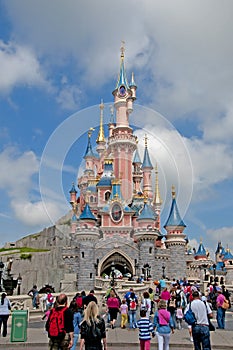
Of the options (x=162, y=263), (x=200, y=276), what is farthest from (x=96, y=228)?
(x=200, y=276)

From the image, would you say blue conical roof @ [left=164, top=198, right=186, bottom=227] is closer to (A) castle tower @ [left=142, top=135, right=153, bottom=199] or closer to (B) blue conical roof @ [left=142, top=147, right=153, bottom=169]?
(A) castle tower @ [left=142, top=135, right=153, bottom=199]

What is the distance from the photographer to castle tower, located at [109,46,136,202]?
46250 millimetres

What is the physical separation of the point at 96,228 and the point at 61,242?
37.1 ft

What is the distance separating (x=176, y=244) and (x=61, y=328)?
35.4 metres

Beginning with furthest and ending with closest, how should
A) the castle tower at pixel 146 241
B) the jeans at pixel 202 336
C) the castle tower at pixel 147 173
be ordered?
1. the castle tower at pixel 147 173
2. the castle tower at pixel 146 241
3. the jeans at pixel 202 336

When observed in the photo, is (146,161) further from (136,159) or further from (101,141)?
(101,141)

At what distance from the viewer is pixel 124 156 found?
46.5 m

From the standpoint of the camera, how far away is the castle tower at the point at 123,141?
46250 millimetres

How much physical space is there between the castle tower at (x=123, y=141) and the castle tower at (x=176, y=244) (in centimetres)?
676

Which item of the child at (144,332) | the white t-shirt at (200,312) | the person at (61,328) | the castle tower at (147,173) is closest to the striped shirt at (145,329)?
the child at (144,332)

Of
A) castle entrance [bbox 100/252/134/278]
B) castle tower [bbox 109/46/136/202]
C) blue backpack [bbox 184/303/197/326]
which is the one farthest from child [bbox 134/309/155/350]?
castle tower [bbox 109/46/136/202]

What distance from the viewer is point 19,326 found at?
921 centimetres

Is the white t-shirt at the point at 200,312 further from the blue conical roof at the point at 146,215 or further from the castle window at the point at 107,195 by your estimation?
the castle window at the point at 107,195

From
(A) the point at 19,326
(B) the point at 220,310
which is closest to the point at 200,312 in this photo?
(A) the point at 19,326
